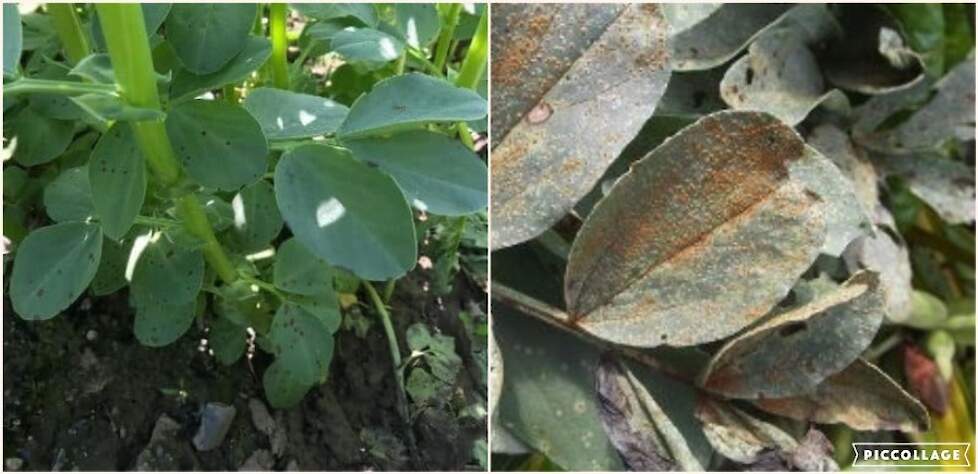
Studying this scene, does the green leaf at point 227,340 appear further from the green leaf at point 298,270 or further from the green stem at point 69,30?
the green stem at point 69,30

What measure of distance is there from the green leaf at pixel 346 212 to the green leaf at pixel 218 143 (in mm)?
14

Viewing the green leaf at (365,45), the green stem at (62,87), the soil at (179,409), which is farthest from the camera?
the soil at (179,409)

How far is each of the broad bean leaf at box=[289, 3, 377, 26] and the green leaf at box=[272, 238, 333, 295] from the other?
0.13 meters

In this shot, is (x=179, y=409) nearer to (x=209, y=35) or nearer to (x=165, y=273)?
(x=165, y=273)

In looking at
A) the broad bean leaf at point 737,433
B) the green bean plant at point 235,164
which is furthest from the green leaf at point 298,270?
the broad bean leaf at point 737,433

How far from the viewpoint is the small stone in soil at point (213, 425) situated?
0.68 meters

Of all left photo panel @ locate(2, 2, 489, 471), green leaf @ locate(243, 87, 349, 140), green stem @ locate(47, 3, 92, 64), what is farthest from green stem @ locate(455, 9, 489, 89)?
green stem @ locate(47, 3, 92, 64)

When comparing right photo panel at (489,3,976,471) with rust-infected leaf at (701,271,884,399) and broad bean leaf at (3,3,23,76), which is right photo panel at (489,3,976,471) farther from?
broad bean leaf at (3,3,23,76)

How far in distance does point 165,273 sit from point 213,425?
0.38ft

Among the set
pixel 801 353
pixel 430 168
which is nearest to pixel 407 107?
pixel 430 168

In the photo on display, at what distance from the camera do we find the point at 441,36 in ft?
2.37

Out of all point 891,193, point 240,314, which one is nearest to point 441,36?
point 240,314

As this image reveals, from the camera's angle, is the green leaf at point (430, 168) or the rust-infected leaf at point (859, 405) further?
the rust-infected leaf at point (859, 405)

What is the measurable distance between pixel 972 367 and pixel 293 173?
522 millimetres
